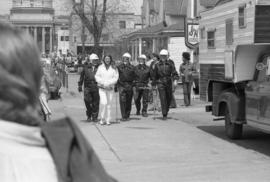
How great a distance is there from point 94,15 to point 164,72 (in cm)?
2748

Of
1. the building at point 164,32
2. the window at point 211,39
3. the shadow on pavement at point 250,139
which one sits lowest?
the shadow on pavement at point 250,139

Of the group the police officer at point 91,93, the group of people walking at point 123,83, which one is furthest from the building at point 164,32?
the police officer at point 91,93

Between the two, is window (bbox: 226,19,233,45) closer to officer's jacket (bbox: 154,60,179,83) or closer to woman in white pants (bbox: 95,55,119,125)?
woman in white pants (bbox: 95,55,119,125)

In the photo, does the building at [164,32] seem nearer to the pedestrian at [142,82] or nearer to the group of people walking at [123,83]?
the pedestrian at [142,82]

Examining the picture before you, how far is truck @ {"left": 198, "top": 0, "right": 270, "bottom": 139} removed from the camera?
10617 mm

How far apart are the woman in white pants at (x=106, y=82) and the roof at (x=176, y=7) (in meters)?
30.9

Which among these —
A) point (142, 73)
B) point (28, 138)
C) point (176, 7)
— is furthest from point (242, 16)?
point (176, 7)

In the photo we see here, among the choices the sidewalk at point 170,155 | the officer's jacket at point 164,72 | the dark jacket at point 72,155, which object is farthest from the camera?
the officer's jacket at point 164,72

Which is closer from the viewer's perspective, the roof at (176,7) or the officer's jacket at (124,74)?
the officer's jacket at (124,74)

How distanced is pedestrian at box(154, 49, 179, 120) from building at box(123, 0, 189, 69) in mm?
19964

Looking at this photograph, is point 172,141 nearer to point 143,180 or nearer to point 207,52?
point 207,52

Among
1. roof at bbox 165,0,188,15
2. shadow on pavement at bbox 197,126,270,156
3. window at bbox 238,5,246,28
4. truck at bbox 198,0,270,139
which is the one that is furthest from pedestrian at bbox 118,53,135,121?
roof at bbox 165,0,188,15

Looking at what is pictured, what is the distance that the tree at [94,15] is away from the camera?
43125mm

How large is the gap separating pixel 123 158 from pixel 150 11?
162 ft
